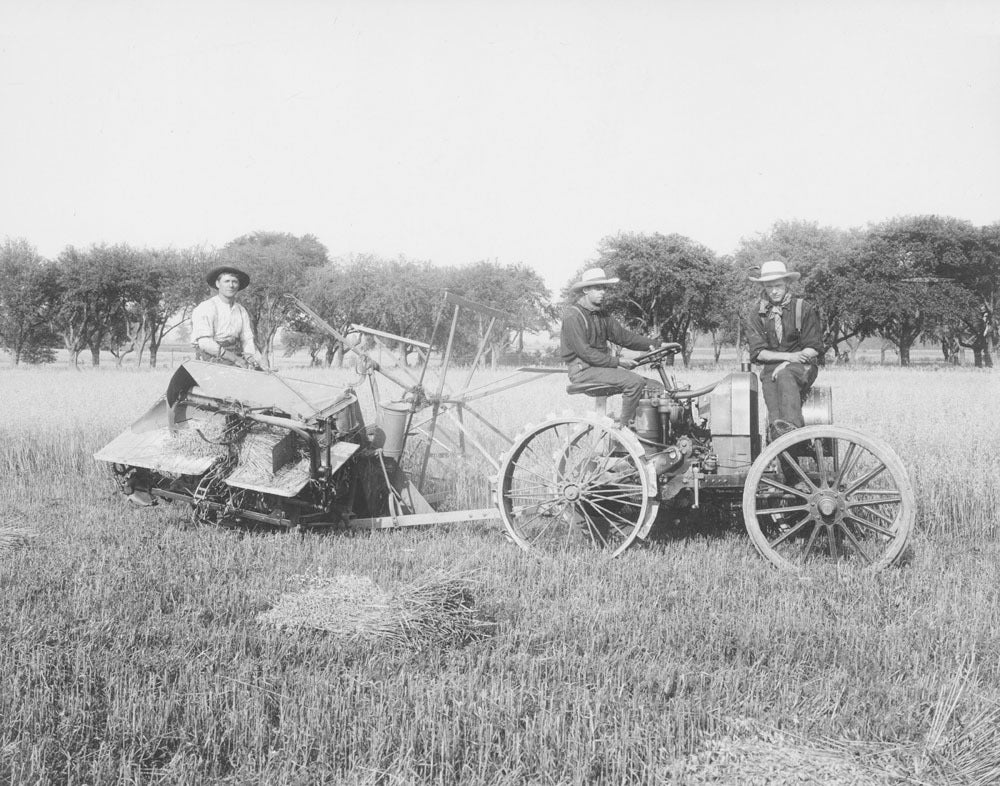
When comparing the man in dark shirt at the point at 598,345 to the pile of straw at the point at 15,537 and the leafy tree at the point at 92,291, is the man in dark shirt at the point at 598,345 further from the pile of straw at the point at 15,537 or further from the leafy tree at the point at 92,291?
the leafy tree at the point at 92,291

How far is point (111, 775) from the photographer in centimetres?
249

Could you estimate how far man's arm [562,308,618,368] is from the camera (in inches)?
213

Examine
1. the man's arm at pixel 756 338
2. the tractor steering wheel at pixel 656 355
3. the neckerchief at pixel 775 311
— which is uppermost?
the neckerchief at pixel 775 311

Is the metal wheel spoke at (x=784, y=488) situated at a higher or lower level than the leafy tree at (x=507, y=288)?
lower

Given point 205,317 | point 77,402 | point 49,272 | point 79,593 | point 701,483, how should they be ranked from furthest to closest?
point 49,272, point 77,402, point 205,317, point 701,483, point 79,593

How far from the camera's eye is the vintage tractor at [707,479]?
4.62m

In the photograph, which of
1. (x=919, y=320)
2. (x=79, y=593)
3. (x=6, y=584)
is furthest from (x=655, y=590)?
(x=919, y=320)

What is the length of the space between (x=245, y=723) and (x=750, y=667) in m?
2.08

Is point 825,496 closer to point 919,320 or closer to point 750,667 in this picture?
point 750,667

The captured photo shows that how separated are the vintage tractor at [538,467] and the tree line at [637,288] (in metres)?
27.0

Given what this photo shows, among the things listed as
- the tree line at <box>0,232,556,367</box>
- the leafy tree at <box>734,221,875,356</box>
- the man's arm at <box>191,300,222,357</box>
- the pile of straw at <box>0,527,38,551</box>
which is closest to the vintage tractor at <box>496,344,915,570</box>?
the man's arm at <box>191,300,222,357</box>

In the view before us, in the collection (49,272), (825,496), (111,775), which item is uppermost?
(49,272)

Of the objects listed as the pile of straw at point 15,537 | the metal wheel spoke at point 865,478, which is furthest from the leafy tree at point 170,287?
the metal wheel spoke at point 865,478

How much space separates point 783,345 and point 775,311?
26 centimetres
